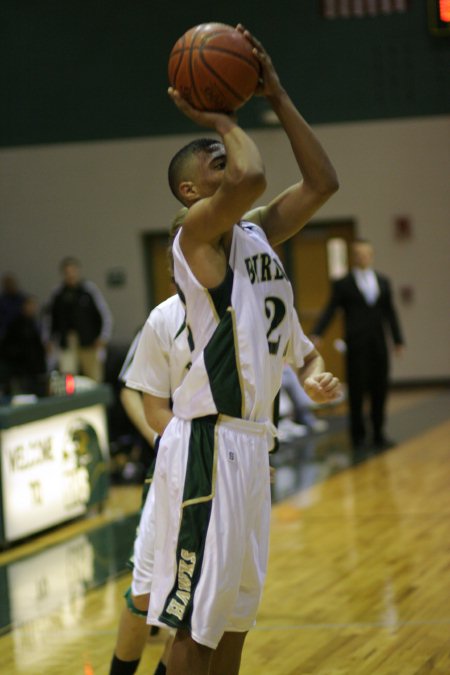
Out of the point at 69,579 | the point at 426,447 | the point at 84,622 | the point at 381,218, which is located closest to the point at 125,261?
the point at 381,218

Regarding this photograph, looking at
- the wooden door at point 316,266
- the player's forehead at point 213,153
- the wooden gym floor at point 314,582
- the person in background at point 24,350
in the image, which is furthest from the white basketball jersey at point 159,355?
the wooden door at point 316,266

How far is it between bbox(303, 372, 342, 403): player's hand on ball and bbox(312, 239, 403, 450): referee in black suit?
754cm

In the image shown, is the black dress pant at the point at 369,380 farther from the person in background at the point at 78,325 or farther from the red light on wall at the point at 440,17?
the red light on wall at the point at 440,17

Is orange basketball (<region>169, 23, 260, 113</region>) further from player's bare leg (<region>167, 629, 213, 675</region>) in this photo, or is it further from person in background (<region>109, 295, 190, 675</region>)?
player's bare leg (<region>167, 629, 213, 675</region>)

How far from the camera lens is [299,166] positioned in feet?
9.71

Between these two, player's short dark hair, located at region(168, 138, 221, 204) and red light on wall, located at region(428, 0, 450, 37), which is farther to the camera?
red light on wall, located at region(428, 0, 450, 37)

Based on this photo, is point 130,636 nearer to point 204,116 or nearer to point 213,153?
point 213,153

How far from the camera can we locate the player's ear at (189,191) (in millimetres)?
2885

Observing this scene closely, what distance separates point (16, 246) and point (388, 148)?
5.46 metres

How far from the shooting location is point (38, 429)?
7.73 meters

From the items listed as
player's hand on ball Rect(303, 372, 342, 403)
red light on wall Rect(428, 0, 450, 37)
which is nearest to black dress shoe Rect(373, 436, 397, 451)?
red light on wall Rect(428, 0, 450, 37)

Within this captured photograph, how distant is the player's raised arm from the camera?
2.82 m

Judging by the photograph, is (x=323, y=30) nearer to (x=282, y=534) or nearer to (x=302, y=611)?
(x=282, y=534)

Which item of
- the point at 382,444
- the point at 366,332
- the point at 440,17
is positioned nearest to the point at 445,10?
the point at 440,17
